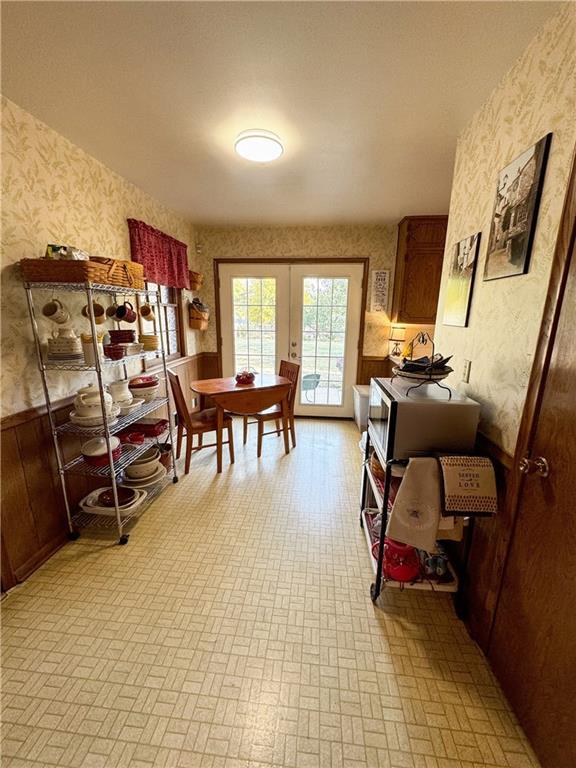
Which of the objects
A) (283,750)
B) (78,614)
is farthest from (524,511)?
(78,614)

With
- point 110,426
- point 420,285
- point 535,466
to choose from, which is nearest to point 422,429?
point 535,466

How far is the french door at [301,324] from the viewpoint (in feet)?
12.6

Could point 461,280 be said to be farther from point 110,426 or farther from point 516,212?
point 110,426

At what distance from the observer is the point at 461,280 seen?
1.67 metres

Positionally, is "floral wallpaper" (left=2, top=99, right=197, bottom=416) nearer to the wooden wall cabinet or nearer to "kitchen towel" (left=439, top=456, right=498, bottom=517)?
"kitchen towel" (left=439, top=456, right=498, bottom=517)

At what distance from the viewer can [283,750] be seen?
1.03 m

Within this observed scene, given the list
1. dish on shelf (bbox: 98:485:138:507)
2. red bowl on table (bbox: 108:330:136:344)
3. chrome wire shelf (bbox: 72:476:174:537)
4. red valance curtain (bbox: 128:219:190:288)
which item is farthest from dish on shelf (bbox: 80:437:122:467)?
red valance curtain (bbox: 128:219:190:288)

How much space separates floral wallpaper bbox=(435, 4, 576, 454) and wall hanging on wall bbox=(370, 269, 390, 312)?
1992 millimetres

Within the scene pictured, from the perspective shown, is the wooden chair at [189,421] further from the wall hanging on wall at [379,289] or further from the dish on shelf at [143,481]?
the wall hanging on wall at [379,289]

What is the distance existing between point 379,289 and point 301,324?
106cm

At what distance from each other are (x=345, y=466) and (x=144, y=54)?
9.85 ft

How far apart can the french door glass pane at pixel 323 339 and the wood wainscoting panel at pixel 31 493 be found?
277 cm

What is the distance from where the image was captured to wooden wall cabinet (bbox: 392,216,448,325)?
3299 mm

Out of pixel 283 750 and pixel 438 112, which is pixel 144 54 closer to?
pixel 438 112
